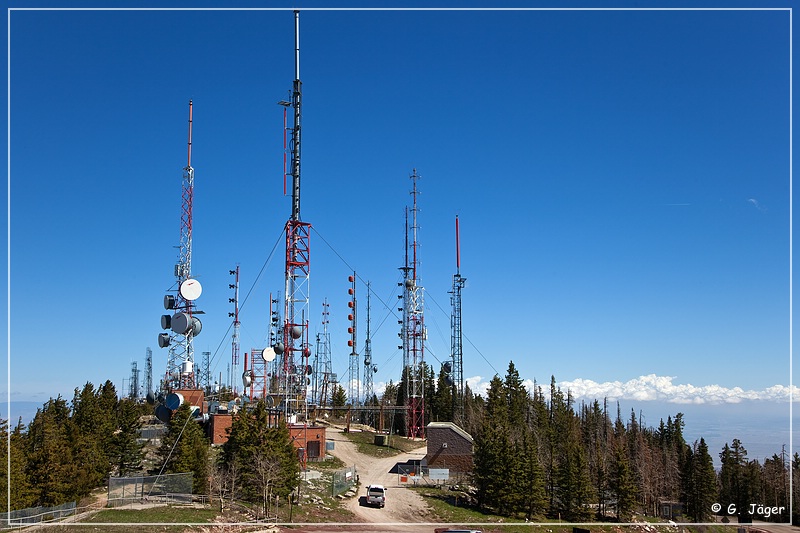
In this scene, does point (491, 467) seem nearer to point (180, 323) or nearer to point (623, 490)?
point (623, 490)

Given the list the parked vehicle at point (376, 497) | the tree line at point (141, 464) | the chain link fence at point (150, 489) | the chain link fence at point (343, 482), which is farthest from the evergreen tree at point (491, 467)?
the chain link fence at point (150, 489)

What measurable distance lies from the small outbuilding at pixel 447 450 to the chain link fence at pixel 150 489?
26734mm

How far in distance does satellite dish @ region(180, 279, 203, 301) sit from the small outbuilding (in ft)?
79.6

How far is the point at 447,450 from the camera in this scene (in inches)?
2591

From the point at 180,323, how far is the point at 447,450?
26.5 meters

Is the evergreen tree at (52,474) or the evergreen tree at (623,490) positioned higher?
the evergreen tree at (52,474)

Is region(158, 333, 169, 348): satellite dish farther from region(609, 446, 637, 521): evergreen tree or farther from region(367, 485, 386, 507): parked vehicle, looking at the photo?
region(609, 446, 637, 521): evergreen tree

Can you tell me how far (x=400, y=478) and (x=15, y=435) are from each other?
28611mm

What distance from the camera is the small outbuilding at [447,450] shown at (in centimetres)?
6569

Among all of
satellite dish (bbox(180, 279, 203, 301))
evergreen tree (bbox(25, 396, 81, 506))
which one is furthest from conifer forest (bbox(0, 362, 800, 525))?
satellite dish (bbox(180, 279, 203, 301))

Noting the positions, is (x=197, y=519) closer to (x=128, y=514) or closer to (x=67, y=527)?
(x=128, y=514)

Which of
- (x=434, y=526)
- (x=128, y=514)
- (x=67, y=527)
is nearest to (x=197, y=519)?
(x=128, y=514)

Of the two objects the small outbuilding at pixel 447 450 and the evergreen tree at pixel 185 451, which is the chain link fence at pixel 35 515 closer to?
the evergreen tree at pixel 185 451

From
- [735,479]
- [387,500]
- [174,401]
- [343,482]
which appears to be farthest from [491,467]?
[735,479]
